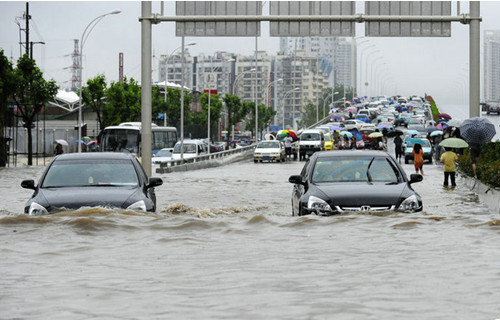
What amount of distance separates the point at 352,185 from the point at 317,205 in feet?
2.32

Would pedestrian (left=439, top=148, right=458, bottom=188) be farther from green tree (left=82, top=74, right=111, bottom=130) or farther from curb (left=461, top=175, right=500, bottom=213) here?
green tree (left=82, top=74, right=111, bottom=130)

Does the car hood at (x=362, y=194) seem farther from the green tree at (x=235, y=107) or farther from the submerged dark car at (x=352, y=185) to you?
the green tree at (x=235, y=107)

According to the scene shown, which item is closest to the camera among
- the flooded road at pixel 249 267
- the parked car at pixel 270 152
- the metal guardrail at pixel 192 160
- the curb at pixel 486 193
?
the flooded road at pixel 249 267

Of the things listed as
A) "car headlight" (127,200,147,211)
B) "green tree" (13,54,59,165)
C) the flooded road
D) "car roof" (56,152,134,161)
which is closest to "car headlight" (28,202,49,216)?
the flooded road

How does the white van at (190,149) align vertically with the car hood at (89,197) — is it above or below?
above

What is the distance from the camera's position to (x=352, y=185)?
15375 mm

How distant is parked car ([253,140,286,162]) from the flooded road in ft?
142

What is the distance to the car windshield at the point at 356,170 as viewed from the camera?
15.9m

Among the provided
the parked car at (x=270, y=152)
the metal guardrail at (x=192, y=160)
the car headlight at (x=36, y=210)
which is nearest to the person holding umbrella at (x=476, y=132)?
the metal guardrail at (x=192, y=160)

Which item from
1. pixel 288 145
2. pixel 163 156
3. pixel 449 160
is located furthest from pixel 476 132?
pixel 288 145

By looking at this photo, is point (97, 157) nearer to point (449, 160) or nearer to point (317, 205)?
point (317, 205)

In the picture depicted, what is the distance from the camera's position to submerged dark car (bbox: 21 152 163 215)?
14297 mm

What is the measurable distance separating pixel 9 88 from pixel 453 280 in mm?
46081

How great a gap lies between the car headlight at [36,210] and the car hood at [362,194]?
156 inches
